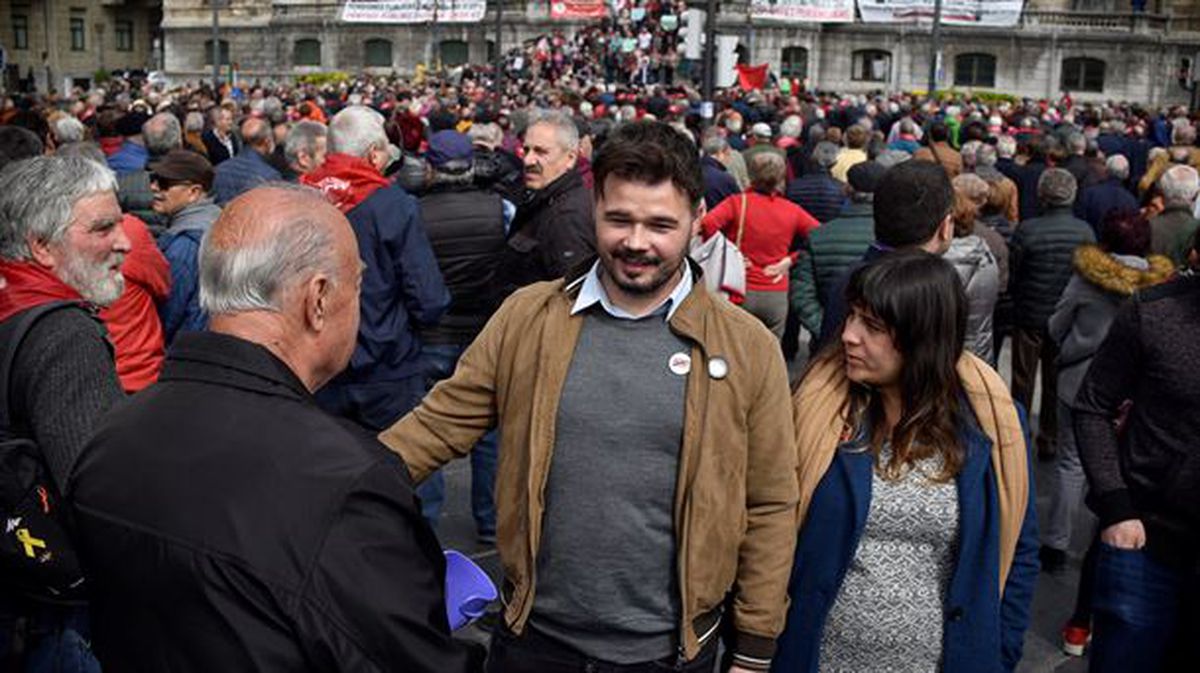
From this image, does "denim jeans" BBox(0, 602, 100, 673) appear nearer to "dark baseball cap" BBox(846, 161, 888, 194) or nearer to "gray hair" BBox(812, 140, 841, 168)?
"dark baseball cap" BBox(846, 161, 888, 194)

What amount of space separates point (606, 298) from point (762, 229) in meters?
5.15

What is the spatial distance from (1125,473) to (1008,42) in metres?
41.2

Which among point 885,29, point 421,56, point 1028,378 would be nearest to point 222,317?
point 1028,378

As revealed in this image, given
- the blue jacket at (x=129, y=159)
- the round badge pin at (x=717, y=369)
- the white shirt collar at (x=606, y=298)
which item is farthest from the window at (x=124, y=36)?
the round badge pin at (x=717, y=369)

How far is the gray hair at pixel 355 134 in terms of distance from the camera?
567cm

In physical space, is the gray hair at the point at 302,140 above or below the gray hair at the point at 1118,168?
above

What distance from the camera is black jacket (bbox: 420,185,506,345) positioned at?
6070 mm

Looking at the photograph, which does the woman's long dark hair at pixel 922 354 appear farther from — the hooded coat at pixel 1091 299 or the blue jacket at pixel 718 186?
the blue jacket at pixel 718 186

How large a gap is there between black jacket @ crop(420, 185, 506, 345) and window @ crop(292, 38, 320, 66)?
47.2 meters

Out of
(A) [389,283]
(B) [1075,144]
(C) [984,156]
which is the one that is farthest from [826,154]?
(A) [389,283]

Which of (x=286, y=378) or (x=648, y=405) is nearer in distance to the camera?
(x=286, y=378)

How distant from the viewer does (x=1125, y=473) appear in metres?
3.77

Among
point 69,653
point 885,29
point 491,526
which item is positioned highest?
point 885,29

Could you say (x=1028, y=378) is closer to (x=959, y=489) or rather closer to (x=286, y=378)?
(x=959, y=489)
